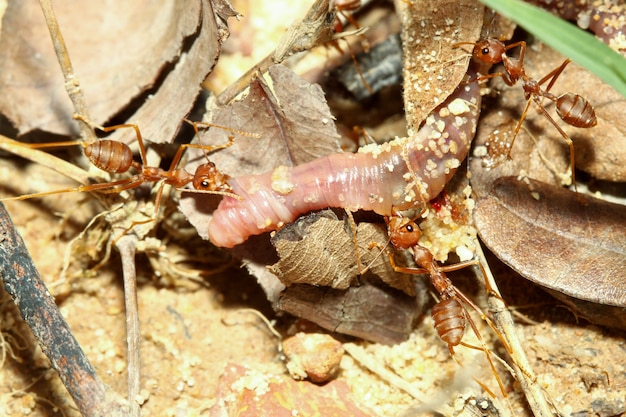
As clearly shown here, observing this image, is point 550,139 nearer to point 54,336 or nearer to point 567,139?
point 567,139

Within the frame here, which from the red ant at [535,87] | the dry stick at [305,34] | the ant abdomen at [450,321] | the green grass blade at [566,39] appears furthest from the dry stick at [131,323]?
the green grass blade at [566,39]

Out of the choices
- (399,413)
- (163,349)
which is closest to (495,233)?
(399,413)

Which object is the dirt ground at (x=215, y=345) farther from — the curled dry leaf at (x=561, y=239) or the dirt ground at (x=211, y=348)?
the curled dry leaf at (x=561, y=239)

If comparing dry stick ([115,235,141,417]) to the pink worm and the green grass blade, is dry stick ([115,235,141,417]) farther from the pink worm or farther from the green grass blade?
the green grass blade

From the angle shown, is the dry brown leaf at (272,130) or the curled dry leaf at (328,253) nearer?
the curled dry leaf at (328,253)

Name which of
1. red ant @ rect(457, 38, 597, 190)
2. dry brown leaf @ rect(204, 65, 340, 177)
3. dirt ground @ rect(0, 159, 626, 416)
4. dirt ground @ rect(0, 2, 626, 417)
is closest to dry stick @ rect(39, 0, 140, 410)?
dirt ground @ rect(0, 2, 626, 417)

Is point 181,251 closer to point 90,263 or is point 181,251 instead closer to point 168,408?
point 90,263
